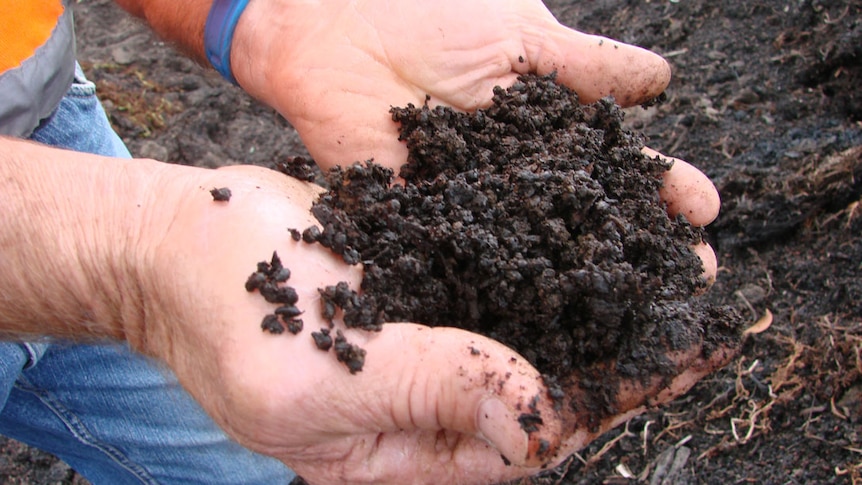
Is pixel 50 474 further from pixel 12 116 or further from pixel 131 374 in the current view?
pixel 12 116

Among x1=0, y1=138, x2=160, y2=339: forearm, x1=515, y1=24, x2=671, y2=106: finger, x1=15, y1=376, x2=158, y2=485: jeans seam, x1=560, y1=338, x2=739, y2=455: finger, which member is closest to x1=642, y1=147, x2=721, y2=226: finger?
x1=515, y1=24, x2=671, y2=106: finger

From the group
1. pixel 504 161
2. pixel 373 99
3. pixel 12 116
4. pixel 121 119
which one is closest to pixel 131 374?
pixel 12 116

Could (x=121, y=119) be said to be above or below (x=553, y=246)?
below

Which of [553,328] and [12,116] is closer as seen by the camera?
[553,328]

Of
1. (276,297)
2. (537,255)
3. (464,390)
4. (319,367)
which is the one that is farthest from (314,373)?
(537,255)

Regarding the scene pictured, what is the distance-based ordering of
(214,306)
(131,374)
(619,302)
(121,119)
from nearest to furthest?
(214,306), (619,302), (131,374), (121,119)

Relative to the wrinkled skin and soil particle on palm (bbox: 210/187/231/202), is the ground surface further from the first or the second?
soil particle on palm (bbox: 210/187/231/202)

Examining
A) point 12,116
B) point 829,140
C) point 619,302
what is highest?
point 12,116
